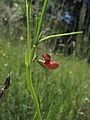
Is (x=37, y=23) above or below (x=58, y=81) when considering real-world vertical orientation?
above

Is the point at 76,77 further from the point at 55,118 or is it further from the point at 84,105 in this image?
the point at 55,118

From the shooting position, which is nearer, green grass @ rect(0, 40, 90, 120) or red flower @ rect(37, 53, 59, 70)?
red flower @ rect(37, 53, 59, 70)

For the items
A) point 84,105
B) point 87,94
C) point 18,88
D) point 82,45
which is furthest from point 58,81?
point 82,45

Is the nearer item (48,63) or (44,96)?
(48,63)

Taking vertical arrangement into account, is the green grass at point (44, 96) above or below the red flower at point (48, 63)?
below

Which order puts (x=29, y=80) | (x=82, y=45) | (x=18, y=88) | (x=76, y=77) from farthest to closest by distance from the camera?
(x=82, y=45) < (x=76, y=77) < (x=18, y=88) < (x=29, y=80)

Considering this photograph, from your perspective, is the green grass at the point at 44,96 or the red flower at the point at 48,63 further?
the green grass at the point at 44,96

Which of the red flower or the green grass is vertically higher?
the red flower

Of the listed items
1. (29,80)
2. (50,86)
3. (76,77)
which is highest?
(29,80)

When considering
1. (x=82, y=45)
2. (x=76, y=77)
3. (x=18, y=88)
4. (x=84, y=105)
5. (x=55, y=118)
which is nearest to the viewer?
(x=55, y=118)

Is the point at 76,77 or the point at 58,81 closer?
the point at 58,81

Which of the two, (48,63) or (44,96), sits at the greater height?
(48,63)
